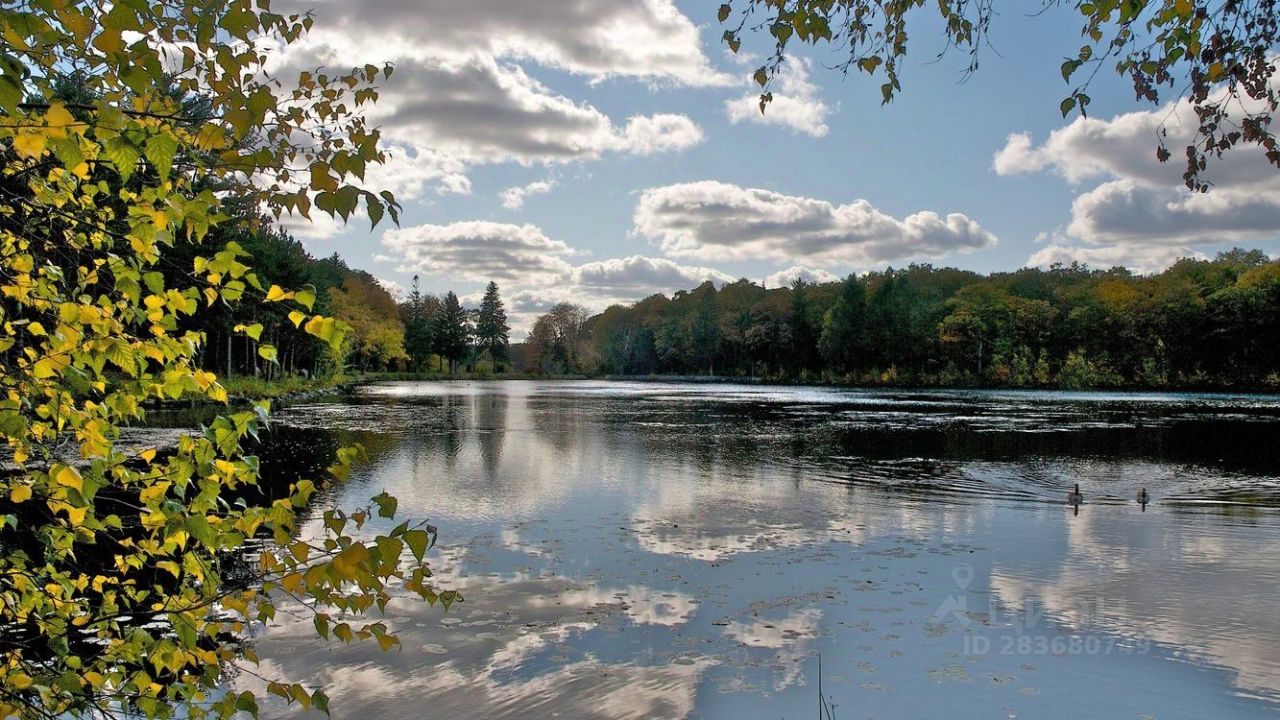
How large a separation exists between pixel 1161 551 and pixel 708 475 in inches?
419

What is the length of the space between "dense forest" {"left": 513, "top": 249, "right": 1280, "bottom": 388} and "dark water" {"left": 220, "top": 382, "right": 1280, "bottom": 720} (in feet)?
244

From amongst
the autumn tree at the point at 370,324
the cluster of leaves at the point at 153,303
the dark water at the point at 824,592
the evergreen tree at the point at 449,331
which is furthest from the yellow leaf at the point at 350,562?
the evergreen tree at the point at 449,331

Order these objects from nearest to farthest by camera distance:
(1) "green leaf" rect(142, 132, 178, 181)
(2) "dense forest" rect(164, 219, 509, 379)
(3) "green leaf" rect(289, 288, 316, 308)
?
(1) "green leaf" rect(142, 132, 178, 181), (3) "green leaf" rect(289, 288, 316, 308), (2) "dense forest" rect(164, 219, 509, 379)

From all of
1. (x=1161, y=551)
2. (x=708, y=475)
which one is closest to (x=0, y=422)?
(x=1161, y=551)

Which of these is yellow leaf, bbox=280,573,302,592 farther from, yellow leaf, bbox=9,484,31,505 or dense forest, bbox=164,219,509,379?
dense forest, bbox=164,219,509,379

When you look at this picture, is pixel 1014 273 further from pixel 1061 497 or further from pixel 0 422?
pixel 0 422

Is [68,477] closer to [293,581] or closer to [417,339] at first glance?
[293,581]

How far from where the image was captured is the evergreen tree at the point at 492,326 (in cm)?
13988

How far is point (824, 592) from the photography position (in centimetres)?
1005

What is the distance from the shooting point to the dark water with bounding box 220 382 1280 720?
706 cm

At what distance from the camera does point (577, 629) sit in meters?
8.60

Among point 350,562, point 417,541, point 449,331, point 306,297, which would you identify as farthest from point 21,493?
point 449,331

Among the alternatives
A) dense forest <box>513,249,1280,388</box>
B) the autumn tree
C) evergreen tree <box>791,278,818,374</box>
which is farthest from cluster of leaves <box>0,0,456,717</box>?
evergreen tree <box>791,278,818,374</box>

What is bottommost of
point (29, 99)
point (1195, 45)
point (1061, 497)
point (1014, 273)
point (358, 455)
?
point (1061, 497)
